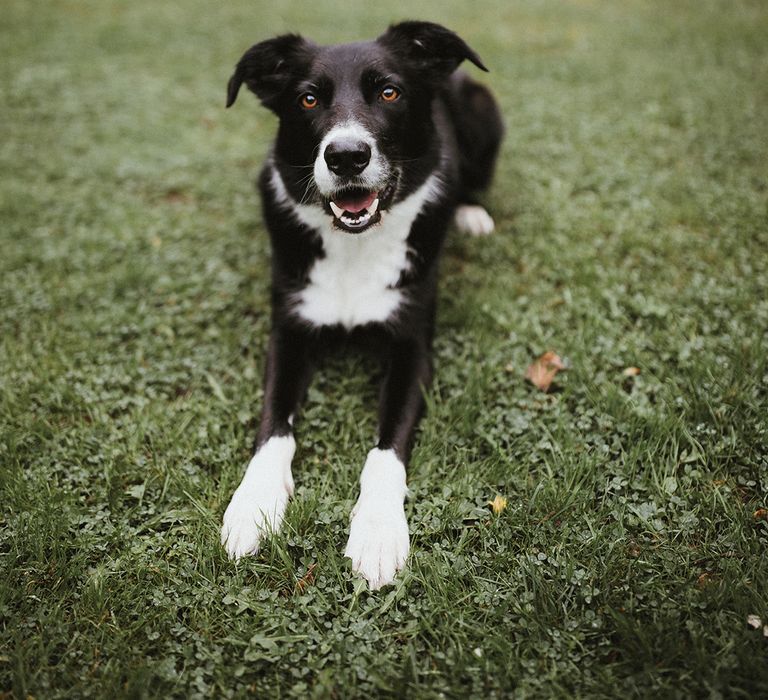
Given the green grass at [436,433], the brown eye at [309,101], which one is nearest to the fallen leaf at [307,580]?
the green grass at [436,433]

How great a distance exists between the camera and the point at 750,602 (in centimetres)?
189

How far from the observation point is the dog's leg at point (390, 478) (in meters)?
2.12

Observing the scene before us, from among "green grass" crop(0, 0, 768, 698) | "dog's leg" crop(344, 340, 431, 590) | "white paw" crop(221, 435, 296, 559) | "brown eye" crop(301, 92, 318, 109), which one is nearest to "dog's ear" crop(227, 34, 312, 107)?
"brown eye" crop(301, 92, 318, 109)

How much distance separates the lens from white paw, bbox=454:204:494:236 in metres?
4.00

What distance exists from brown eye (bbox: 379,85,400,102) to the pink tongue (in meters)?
0.46

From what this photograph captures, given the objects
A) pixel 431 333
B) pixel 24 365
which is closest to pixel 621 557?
pixel 431 333

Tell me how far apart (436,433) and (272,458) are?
753 millimetres

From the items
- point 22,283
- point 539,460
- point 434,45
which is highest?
point 434,45

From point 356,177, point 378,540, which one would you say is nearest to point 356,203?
point 356,177

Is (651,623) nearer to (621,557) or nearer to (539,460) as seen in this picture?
(621,557)

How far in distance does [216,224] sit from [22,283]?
50.6 inches

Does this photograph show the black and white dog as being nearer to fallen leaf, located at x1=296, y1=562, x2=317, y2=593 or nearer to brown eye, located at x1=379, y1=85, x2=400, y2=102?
brown eye, located at x1=379, y1=85, x2=400, y2=102

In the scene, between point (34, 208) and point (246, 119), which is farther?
point (246, 119)

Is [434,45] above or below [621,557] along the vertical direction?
above
